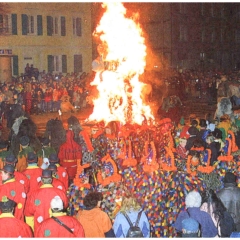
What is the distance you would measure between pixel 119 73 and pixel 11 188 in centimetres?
841

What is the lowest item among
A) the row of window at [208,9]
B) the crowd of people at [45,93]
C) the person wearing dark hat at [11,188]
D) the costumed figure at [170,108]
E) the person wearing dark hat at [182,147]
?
the person wearing dark hat at [11,188]

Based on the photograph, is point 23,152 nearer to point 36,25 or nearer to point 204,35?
point 36,25

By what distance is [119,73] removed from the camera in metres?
15.4

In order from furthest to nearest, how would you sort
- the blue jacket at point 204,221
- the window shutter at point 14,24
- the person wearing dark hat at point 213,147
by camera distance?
the window shutter at point 14,24 → the person wearing dark hat at point 213,147 → the blue jacket at point 204,221

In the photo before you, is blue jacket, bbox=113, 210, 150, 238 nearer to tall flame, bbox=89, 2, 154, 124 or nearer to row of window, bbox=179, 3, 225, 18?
tall flame, bbox=89, 2, 154, 124

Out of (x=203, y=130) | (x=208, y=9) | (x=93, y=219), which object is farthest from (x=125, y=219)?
(x=208, y=9)

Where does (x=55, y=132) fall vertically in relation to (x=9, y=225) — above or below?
above

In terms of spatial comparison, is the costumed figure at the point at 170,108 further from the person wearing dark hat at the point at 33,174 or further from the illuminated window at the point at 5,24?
the illuminated window at the point at 5,24

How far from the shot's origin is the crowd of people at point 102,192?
614 centimetres

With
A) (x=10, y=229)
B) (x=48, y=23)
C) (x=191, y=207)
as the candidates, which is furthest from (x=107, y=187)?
(x=48, y=23)

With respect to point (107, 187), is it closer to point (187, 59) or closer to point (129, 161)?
point (129, 161)

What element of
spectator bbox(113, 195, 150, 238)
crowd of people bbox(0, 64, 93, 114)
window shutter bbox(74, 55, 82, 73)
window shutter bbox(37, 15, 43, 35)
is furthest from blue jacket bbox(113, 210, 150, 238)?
window shutter bbox(74, 55, 82, 73)

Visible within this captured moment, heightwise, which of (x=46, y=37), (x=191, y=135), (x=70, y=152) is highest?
(x=46, y=37)

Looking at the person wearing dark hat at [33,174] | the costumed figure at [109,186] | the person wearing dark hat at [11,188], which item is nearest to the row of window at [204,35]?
the costumed figure at [109,186]
